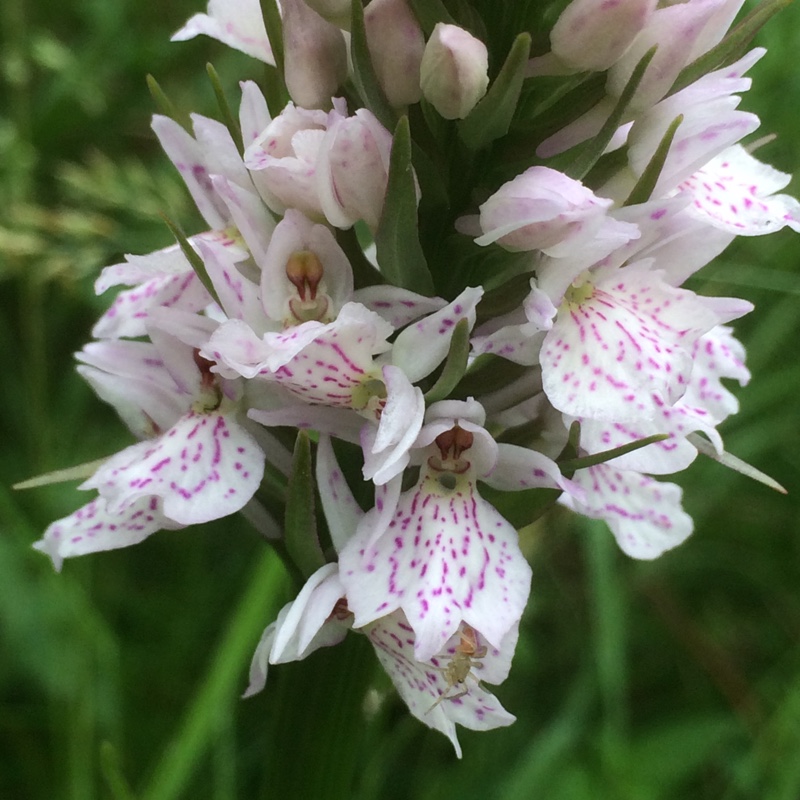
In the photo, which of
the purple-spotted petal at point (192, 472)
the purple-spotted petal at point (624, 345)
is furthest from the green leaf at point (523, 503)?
the purple-spotted petal at point (192, 472)

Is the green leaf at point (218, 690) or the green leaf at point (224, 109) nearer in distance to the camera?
the green leaf at point (224, 109)

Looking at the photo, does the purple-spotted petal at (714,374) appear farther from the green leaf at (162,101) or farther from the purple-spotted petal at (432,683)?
the green leaf at (162,101)

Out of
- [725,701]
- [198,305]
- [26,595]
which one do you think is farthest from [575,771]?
[198,305]

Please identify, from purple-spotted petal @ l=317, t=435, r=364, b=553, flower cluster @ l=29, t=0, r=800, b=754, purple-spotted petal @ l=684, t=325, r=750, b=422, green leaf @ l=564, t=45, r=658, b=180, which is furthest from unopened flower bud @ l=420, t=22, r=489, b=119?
purple-spotted petal @ l=684, t=325, r=750, b=422

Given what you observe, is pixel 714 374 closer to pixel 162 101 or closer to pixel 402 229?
pixel 402 229

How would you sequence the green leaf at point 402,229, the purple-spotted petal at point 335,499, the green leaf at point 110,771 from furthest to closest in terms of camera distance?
1. the green leaf at point 110,771
2. the purple-spotted petal at point 335,499
3. the green leaf at point 402,229

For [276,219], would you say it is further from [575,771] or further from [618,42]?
[575,771]

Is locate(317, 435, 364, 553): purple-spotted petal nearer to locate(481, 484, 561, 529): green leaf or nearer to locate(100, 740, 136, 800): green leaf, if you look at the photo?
locate(481, 484, 561, 529): green leaf
